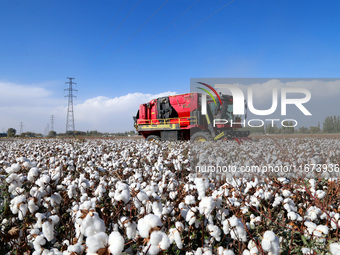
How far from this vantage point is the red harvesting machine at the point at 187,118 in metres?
11.6

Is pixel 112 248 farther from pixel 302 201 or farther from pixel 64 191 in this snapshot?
pixel 302 201

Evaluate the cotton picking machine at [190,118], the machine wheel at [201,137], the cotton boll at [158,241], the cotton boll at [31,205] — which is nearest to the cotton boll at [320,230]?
the cotton boll at [158,241]

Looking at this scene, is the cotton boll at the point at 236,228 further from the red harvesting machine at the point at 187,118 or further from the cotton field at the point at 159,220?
the red harvesting machine at the point at 187,118

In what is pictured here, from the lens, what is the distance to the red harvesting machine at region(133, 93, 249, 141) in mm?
11648

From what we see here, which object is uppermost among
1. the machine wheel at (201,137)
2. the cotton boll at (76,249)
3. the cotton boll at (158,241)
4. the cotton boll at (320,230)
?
the machine wheel at (201,137)

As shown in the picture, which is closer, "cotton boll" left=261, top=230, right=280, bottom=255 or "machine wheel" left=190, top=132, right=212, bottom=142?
"cotton boll" left=261, top=230, right=280, bottom=255

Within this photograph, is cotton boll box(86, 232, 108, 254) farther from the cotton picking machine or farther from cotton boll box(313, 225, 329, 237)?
the cotton picking machine

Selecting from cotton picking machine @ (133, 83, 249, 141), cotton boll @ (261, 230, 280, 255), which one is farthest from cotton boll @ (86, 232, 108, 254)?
cotton picking machine @ (133, 83, 249, 141)

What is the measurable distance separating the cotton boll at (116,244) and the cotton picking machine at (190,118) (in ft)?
29.9

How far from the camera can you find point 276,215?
3018mm

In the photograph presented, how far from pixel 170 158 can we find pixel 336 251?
486 centimetres

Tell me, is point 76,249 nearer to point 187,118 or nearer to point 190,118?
point 190,118

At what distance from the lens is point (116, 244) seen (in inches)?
36.5

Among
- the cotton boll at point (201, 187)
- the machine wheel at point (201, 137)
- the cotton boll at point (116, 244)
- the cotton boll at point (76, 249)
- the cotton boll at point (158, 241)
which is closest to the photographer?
the cotton boll at point (116, 244)
